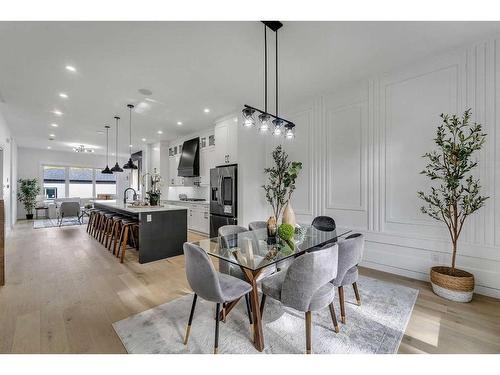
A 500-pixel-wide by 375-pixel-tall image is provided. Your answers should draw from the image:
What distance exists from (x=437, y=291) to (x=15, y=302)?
471cm

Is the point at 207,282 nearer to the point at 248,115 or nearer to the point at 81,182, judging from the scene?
the point at 248,115

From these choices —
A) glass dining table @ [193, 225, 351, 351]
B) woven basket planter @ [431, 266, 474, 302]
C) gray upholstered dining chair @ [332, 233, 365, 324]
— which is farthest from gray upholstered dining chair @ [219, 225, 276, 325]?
woven basket planter @ [431, 266, 474, 302]

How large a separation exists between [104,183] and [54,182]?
6.11 ft

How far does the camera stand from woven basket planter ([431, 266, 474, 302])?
8.05 feet

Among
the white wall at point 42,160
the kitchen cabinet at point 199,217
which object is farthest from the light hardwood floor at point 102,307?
the white wall at point 42,160

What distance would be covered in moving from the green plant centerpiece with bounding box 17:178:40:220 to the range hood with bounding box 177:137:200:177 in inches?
252

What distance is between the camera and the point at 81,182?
415 inches

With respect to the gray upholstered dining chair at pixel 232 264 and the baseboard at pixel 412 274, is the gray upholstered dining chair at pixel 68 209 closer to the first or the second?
the gray upholstered dining chair at pixel 232 264

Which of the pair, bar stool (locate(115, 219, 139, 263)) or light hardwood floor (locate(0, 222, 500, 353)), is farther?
bar stool (locate(115, 219, 139, 263))

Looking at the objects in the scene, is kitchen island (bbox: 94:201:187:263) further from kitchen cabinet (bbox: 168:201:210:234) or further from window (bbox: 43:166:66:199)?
window (bbox: 43:166:66:199)

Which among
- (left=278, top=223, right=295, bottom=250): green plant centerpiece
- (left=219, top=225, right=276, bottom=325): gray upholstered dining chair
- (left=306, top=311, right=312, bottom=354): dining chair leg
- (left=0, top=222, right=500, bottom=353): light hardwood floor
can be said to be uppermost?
(left=278, top=223, right=295, bottom=250): green plant centerpiece

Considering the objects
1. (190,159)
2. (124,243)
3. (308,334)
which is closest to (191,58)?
(124,243)
